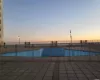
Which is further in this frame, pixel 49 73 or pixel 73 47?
pixel 73 47

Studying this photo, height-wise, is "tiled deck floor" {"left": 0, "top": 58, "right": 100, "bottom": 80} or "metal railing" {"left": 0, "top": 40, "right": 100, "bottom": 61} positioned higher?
"metal railing" {"left": 0, "top": 40, "right": 100, "bottom": 61}

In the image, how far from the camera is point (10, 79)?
31.0 feet

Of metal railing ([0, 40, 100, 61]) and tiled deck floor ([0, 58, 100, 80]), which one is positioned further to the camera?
metal railing ([0, 40, 100, 61])

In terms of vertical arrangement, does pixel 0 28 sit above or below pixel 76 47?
above

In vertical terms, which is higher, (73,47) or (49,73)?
(73,47)

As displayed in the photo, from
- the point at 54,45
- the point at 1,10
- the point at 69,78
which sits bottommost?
the point at 69,78

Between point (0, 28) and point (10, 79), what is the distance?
78.8 meters

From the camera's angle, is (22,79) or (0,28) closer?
(22,79)

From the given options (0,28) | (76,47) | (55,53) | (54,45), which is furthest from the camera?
A: (0,28)

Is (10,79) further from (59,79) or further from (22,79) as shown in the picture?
(59,79)

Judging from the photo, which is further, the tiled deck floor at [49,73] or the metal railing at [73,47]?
the metal railing at [73,47]

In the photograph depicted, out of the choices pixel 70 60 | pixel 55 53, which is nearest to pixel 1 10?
pixel 55 53

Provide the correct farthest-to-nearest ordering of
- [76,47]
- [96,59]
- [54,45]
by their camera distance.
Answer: [76,47] → [54,45] → [96,59]

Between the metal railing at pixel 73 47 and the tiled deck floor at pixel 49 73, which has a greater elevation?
the metal railing at pixel 73 47
